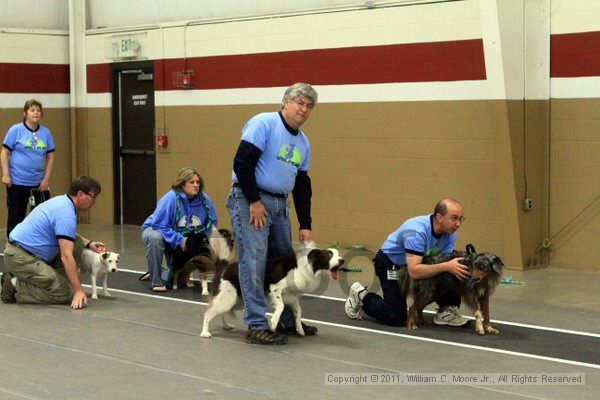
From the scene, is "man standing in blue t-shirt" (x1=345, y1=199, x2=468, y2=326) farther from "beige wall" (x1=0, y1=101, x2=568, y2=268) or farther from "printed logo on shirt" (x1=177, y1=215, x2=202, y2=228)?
"beige wall" (x1=0, y1=101, x2=568, y2=268)

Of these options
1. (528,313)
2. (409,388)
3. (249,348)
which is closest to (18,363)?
(249,348)

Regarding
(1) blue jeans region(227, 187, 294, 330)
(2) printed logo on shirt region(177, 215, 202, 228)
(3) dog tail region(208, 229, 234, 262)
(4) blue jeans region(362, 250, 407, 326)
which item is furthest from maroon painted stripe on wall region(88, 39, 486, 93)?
(1) blue jeans region(227, 187, 294, 330)

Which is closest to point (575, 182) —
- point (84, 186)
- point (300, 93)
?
point (300, 93)

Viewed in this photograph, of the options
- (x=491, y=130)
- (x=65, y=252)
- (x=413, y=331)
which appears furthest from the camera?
(x=491, y=130)

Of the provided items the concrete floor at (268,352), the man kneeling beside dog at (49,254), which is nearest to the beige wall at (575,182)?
the concrete floor at (268,352)

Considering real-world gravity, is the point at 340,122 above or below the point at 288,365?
above

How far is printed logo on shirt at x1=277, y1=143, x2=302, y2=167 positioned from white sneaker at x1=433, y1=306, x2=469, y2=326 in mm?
1872

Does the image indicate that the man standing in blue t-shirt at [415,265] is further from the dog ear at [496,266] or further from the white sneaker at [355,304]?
the dog ear at [496,266]

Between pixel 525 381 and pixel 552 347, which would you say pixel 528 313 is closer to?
pixel 552 347

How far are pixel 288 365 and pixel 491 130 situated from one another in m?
5.71

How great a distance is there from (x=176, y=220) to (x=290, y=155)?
303 centimetres

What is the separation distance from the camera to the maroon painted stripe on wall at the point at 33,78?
16.6 metres

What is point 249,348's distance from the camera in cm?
777

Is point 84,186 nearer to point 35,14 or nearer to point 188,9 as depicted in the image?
point 188,9
